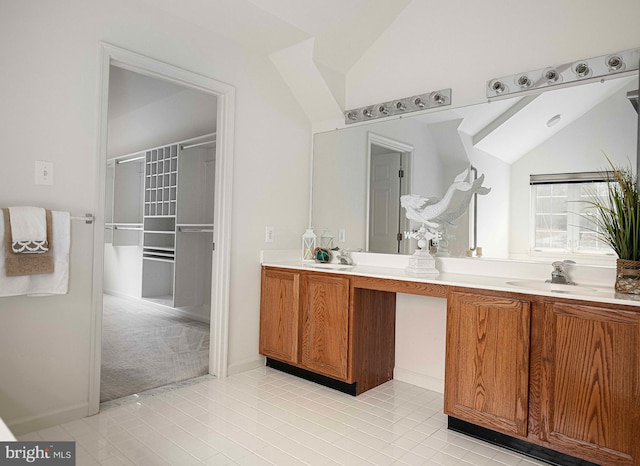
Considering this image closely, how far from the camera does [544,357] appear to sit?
200 cm

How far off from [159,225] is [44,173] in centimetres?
323

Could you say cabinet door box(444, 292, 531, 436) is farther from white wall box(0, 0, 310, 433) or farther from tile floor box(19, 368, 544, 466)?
white wall box(0, 0, 310, 433)

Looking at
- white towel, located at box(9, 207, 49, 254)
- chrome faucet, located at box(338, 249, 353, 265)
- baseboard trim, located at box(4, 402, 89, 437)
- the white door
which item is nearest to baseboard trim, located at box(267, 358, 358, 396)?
chrome faucet, located at box(338, 249, 353, 265)

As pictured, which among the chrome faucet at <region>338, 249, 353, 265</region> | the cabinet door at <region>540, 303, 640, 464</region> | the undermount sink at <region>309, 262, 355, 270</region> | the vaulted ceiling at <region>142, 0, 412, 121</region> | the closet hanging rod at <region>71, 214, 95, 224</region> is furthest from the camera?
the chrome faucet at <region>338, 249, 353, 265</region>

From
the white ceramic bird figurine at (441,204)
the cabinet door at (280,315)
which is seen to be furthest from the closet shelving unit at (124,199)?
the white ceramic bird figurine at (441,204)

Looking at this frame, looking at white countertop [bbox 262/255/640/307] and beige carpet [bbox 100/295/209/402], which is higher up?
white countertop [bbox 262/255/640/307]

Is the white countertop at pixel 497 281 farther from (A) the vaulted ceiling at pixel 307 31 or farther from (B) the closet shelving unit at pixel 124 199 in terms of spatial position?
(B) the closet shelving unit at pixel 124 199

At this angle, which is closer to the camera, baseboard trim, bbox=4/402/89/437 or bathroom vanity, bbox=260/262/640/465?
bathroom vanity, bbox=260/262/640/465

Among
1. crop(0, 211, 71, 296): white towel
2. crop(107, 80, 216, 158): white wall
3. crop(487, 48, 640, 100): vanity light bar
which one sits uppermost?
crop(107, 80, 216, 158): white wall

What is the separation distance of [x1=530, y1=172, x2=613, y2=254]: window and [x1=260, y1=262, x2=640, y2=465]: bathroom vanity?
0.97ft

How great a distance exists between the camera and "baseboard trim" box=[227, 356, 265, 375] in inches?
125

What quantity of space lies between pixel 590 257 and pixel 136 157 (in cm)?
545

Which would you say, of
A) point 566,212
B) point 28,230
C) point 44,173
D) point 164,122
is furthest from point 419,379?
point 164,122

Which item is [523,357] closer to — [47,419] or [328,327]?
[328,327]
